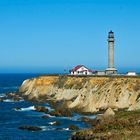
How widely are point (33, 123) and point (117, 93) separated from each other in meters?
20.5

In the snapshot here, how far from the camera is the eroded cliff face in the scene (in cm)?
7894

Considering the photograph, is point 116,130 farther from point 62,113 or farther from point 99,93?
point 99,93

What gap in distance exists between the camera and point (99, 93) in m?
82.7

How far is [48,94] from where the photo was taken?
110750 mm

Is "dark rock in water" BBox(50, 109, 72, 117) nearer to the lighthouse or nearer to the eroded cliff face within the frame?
the eroded cliff face

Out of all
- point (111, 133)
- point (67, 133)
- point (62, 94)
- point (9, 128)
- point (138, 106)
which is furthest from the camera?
point (62, 94)

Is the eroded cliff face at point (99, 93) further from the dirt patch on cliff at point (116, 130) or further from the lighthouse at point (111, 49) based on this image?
the dirt patch on cliff at point (116, 130)

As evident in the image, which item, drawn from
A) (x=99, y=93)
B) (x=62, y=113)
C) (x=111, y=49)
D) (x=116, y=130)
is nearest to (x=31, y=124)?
(x=62, y=113)

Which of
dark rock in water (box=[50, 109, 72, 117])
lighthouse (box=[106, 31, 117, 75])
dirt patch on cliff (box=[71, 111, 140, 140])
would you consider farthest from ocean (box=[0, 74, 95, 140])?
lighthouse (box=[106, 31, 117, 75])

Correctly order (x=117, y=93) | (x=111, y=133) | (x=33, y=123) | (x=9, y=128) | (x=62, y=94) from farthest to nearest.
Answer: (x=62, y=94)
(x=117, y=93)
(x=33, y=123)
(x=9, y=128)
(x=111, y=133)

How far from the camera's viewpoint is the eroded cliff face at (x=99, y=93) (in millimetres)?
78938

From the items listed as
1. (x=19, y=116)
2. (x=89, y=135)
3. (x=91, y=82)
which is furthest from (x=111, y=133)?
(x=91, y=82)

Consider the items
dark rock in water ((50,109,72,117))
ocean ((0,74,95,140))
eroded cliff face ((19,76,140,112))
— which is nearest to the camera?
ocean ((0,74,95,140))

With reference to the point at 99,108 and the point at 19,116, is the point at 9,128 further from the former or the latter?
the point at 99,108
